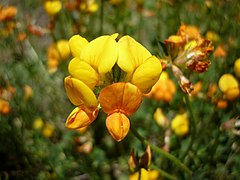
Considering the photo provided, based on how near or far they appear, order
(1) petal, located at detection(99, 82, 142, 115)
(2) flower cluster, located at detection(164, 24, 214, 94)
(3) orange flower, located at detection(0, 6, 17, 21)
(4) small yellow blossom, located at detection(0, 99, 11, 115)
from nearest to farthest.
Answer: (1) petal, located at detection(99, 82, 142, 115)
(2) flower cluster, located at detection(164, 24, 214, 94)
(4) small yellow blossom, located at detection(0, 99, 11, 115)
(3) orange flower, located at detection(0, 6, 17, 21)

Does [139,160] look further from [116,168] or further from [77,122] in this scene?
[116,168]

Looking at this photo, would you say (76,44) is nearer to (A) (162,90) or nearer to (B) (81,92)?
(B) (81,92)

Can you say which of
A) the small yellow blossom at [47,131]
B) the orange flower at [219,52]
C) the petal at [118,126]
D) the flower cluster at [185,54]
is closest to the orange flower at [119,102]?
the petal at [118,126]

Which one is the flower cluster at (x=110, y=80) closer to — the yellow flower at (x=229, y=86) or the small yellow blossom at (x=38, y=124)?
the yellow flower at (x=229, y=86)

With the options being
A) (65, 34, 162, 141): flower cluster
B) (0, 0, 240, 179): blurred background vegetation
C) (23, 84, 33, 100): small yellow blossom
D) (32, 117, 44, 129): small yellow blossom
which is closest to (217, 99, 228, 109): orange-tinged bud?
(0, 0, 240, 179): blurred background vegetation

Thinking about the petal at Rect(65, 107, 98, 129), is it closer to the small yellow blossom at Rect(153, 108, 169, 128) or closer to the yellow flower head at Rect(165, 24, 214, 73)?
the yellow flower head at Rect(165, 24, 214, 73)
